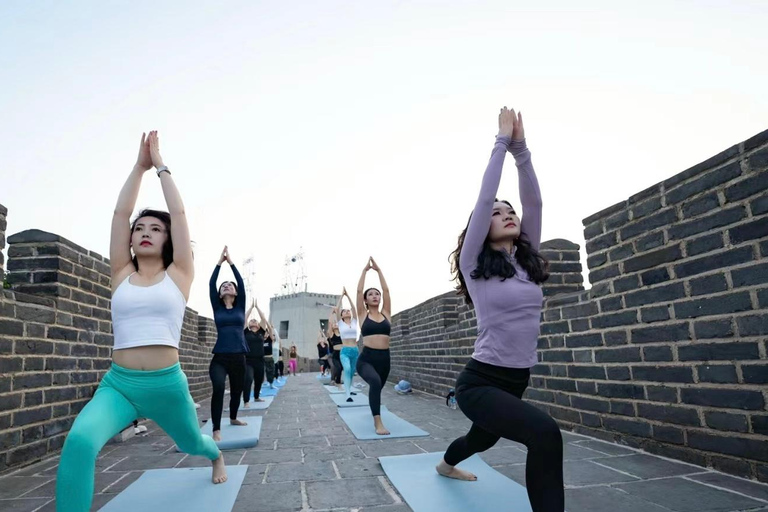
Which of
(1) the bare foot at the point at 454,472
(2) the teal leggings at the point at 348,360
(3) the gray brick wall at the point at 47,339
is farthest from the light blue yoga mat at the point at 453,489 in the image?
(2) the teal leggings at the point at 348,360

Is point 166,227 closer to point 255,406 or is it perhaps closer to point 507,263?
point 507,263

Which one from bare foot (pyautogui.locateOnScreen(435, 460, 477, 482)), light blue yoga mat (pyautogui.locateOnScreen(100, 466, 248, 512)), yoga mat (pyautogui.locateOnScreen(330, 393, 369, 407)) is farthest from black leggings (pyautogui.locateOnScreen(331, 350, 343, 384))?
bare foot (pyautogui.locateOnScreen(435, 460, 477, 482))

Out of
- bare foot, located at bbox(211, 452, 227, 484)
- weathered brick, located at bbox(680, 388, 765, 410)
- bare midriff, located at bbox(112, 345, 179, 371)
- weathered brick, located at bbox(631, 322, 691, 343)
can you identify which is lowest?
bare foot, located at bbox(211, 452, 227, 484)

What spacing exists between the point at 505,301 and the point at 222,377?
400 centimetres

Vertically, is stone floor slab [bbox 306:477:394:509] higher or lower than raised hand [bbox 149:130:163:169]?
lower

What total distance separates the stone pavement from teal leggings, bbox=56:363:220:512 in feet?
2.09

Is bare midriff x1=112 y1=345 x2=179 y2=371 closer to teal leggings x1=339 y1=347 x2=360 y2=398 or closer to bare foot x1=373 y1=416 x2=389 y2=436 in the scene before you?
bare foot x1=373 y1=416 x2=389 y2=436

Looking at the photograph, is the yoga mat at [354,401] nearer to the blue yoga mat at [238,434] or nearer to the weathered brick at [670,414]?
the blue yoga mat at [238,434]

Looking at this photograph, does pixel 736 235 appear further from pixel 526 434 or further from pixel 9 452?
pixel 9 452

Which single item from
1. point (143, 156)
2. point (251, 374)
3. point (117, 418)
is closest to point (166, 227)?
point (143, 156)

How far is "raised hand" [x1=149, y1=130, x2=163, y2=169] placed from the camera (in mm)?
2840

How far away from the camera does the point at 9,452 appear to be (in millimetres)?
3887

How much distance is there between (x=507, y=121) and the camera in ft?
8.27

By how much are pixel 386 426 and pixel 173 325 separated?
3.67m
